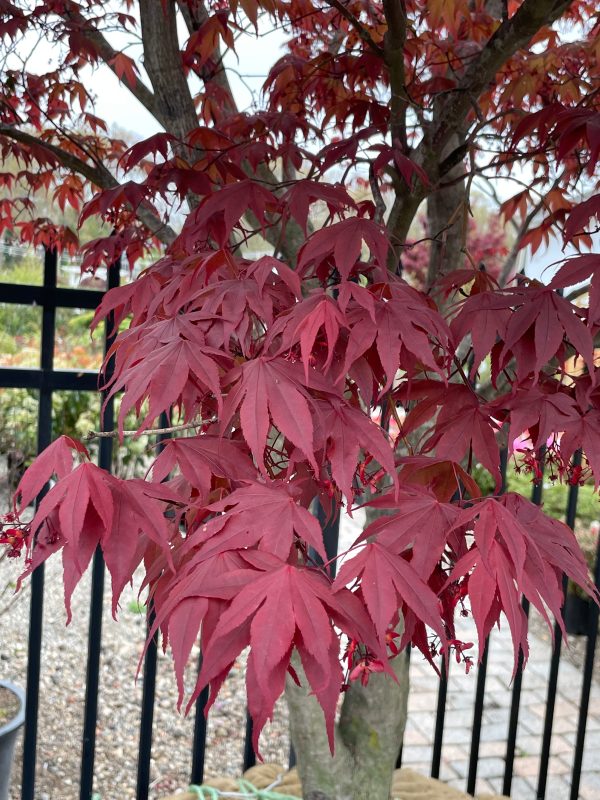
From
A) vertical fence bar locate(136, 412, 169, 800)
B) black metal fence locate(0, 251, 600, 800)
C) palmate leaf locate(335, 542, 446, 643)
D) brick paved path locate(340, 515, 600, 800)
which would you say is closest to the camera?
→ palmate leaf locate(335, 542, 446, 643)

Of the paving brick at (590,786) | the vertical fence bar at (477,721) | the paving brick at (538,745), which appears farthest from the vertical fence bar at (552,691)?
the paving brick at (538,745)

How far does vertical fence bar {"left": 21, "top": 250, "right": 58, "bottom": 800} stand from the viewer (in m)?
1.81

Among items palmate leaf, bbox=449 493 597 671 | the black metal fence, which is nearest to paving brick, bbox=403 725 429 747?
the black metal fence

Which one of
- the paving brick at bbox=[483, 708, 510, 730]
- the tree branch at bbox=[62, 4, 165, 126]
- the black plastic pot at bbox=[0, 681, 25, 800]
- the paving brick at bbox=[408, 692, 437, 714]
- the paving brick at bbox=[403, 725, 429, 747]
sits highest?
the tree branch at bbox=[62, 4, 165, 126]

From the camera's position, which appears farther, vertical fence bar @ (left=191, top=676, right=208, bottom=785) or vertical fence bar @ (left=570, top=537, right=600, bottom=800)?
vertical fence bar @ (left=570, top=537, right=600, bottom=800)

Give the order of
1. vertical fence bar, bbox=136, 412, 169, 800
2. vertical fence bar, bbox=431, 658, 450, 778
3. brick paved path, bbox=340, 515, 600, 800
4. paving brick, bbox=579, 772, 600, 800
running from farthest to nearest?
1. brick paved path, bbox=340, 515, 600, 800
2. paving brick, bbox=579, 772, 600, 800
3. vertical fence bar, bbox=431, 658, 450, 778
4. vertical fence bar, bbox=136, 412, 169, 800

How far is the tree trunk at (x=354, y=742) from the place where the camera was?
1.69 metres

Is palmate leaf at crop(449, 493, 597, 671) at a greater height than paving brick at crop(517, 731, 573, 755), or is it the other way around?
palmate leaf at crop(449, 493, 597, 671)

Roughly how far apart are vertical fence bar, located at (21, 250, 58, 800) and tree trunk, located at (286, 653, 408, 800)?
27.2 inches

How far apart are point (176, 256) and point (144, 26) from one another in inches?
25.6

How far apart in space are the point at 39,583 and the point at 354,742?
89cm

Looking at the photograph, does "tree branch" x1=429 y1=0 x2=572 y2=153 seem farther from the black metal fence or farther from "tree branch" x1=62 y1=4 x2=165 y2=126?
the black metal fence

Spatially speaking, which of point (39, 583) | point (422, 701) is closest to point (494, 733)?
point (422, 701)


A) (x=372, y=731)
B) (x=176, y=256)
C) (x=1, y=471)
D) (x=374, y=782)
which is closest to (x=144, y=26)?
(x=176, y=256)
